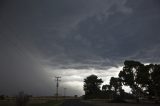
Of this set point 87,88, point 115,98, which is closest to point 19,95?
point 115,98

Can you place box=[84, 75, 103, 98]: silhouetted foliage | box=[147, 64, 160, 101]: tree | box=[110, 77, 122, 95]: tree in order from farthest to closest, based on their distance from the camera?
box=[84, 75, 103, 98]: silhouetted foliage → box=[110, 77, 122, 95]: tree → box=[147, 64, 160, 101]: tree

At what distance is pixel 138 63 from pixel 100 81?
313 ft

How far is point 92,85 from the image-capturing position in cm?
17575

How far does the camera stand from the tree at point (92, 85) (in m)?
174

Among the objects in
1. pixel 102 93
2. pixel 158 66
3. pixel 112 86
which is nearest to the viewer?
pixel 158 66

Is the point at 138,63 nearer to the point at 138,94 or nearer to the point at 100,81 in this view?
the point at 138,94

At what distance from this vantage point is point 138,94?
8650cm

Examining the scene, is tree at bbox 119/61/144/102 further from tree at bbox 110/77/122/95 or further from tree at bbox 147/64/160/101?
tree at bbox 110/77/122/95

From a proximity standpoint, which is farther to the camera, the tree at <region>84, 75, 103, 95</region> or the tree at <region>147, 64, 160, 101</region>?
the tree at <region>84, 75, 103, 95</region>

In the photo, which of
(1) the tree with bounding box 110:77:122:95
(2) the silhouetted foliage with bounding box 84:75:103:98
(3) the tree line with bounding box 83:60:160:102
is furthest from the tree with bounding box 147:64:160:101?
(2) the silhouetted foliage with bounding box 84:75:103:98

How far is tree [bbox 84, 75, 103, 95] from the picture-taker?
174m

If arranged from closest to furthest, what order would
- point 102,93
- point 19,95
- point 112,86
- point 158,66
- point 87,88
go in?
point 19,95 < point 158,66 < point 112,86 < point 102,93 < point 87,88

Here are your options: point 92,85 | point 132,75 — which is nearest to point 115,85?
point 132,75

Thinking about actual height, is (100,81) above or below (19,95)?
above
